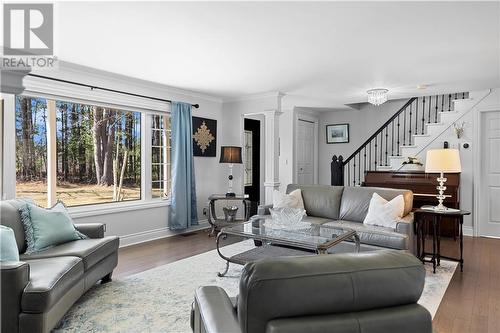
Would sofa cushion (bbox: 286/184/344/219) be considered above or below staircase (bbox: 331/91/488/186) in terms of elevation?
below

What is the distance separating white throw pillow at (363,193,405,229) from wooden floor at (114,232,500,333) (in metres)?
0.81

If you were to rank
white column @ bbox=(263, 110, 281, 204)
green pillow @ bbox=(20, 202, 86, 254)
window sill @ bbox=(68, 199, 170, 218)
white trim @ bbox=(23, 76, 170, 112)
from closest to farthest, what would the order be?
green pillow @ bbox=(20, 202, 86, 254)
white trim @ bbox=(23, 76, 170, 112)
window sill @ bbox=(68, 199, 170, 218)
white column @ bbox=(263, 110, 281, 204)

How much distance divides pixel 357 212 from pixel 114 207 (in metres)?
3.26

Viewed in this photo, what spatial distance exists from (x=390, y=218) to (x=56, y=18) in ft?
12.5

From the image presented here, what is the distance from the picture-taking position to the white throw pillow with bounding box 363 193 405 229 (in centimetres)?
389

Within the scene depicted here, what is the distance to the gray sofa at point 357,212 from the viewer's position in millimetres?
3607

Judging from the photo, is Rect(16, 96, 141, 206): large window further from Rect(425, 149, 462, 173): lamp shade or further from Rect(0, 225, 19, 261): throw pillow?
Rect(425, 149, 462, 173): lamp shade

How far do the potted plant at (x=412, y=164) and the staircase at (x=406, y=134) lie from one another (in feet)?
0.45

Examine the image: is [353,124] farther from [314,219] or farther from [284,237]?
[284,237]

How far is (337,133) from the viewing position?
25.5ft

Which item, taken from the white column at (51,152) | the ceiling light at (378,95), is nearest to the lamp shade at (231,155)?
the ceiling light at (378,95)

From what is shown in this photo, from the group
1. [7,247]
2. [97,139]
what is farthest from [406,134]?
[7,247]

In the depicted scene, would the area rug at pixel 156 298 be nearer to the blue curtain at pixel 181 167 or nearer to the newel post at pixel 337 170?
the blue curtain at pixel 181 167

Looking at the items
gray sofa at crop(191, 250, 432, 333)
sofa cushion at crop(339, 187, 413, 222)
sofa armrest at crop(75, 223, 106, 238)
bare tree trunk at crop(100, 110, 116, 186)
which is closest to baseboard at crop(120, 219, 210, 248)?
bare tree trunk at crop(100, 110, 116, 186)
